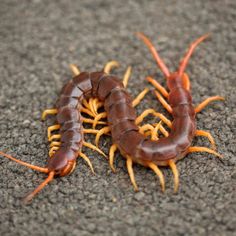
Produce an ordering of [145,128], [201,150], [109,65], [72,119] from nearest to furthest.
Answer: [201,150] < [145,128] < [72,119] < [109,65]

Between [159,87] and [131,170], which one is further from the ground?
[159,87]

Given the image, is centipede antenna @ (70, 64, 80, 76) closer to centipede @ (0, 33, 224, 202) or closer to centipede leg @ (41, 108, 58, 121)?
centipede @ (0, 33, 224, 202)

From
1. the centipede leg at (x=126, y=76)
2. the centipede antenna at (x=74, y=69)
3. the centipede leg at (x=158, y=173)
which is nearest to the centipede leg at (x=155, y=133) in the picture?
the centipede leg at (x=158, y=173)

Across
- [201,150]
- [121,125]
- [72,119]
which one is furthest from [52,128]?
[201,150]

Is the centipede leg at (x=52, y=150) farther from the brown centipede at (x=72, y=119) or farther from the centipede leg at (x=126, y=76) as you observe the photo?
the centipede leg at (x=126, y=76)

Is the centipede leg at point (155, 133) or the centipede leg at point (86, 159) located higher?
the centipede leg at point (155, 133)

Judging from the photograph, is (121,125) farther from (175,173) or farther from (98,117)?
(175,173)
